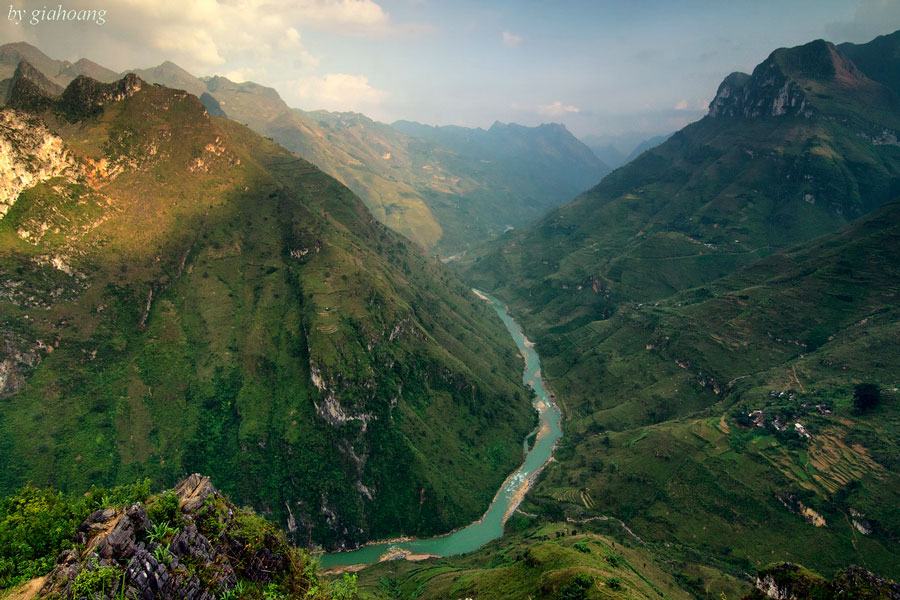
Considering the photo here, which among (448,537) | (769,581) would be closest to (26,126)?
(448,537)

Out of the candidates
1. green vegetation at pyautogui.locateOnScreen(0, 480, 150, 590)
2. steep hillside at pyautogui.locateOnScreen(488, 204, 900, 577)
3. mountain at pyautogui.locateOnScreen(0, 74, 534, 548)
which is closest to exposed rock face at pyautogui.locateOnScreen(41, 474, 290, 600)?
green vegetation at pyautogui.locateOnScreen(0, 480, 150, 590)

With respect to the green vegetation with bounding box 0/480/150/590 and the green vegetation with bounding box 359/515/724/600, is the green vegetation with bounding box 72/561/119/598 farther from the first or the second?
the green vegetation with bounding box 359/515/724/600

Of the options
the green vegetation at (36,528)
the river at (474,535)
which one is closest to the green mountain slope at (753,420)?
the river at (474,535)

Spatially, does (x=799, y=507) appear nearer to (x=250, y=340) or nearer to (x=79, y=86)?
(x=250, y=340)

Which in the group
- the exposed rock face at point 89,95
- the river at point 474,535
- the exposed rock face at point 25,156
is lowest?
the river at point 474,535

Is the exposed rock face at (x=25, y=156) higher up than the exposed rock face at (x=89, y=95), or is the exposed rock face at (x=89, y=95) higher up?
the exposed rock face at (x=89, y=95)

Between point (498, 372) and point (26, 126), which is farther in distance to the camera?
point (498, 372)

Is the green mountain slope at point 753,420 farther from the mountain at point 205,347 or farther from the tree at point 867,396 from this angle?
the mountain at point 205,347
